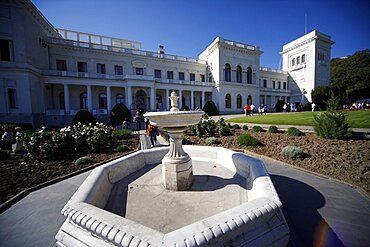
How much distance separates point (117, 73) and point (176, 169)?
30.6 meters

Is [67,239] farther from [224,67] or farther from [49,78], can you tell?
[224,67]

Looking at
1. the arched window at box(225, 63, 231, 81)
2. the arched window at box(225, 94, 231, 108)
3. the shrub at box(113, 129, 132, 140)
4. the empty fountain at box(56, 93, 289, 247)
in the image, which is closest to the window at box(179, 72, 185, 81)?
the arched window at box(225, 63, 231, 81)

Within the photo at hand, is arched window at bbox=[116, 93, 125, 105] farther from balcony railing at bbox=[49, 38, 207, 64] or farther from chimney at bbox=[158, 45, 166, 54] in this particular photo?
chimney at bbox=[158, 45, 166, 54]

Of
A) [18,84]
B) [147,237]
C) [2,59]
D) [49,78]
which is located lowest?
[147,237]

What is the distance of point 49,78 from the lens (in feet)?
73.8

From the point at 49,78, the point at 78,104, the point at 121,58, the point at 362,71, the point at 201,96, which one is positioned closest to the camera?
the point at 49,78

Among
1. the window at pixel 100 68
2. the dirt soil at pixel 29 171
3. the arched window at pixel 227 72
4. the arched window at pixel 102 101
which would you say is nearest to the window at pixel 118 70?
the window at pixel 100 68

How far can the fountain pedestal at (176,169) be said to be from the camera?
10.8ft

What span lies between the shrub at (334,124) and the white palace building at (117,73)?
2409 cm

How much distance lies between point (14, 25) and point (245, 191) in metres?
28.8

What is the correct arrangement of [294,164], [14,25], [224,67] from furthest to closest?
[224,67] < [14,25] < [294,164]

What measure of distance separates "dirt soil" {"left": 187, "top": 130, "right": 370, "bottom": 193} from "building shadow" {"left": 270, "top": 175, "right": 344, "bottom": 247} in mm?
→ 1374

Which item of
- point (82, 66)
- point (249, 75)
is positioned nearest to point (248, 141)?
point (82, 66)

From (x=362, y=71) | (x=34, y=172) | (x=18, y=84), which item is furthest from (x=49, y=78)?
(x=362, y=71)
